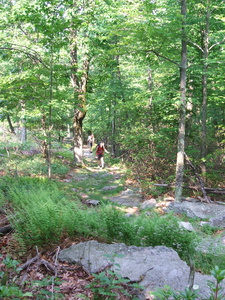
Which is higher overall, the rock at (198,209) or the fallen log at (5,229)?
the fallen log at (5,229)

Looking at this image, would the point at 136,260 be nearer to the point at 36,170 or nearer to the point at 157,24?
the point at 157,24

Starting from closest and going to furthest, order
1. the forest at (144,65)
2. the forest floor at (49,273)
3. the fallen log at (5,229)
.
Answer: the forest floor at (49,273)
the fallen log at (5,229)
the forest at (144,65)

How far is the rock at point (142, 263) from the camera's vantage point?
3.02 m

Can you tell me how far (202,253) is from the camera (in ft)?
15.5

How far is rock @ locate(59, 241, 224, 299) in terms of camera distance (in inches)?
119

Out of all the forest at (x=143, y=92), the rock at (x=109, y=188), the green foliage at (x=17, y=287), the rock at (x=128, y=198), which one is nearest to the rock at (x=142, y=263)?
the forest at (x=143, y=92)

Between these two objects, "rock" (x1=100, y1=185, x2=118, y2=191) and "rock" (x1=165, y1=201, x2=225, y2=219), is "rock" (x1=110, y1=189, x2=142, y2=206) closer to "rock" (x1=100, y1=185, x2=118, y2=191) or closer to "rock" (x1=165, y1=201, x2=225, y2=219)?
"rock" (x1=100, y1=185, x2=118, y2=191)

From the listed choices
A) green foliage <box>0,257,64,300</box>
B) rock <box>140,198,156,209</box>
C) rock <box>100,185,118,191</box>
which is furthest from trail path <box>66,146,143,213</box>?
green foliage <box>0,257,64,300</box>

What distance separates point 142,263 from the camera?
3.41 metres

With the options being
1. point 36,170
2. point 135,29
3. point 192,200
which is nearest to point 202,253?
point 192,200

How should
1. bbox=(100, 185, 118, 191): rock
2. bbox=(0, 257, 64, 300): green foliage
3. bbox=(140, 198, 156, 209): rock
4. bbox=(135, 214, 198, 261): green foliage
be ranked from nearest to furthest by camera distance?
1. bbox=(0, 257, 64, 300): green foliage
2. bbox=(135, 214, 198, 261): green foliage
3. bbox=(140, 198, 156, 209): rock
4. bbox=(100, 185, 118, 191): rock

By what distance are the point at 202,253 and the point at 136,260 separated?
192 centimetres

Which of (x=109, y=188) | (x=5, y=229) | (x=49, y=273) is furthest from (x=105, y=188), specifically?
(x=49, y=273)

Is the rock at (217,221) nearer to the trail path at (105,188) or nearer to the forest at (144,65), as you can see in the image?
the forest at (144,65)
